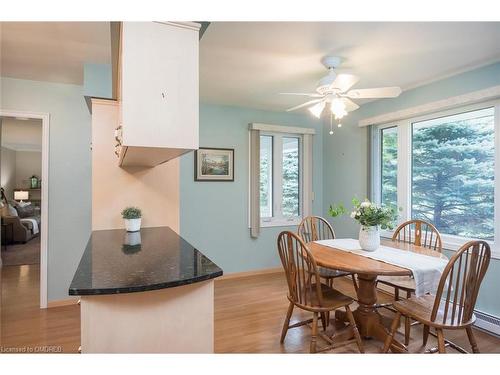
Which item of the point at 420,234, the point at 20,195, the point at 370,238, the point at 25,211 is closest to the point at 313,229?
the point at 370,238

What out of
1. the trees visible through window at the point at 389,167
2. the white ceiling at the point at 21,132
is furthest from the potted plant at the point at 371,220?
the white ceiling at the point at 21,132

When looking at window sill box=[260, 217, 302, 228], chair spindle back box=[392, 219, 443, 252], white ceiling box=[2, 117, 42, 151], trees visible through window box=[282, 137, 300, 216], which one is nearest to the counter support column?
chair spindle back box=[392, 219, 443, 252]

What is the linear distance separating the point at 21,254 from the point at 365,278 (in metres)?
5.87

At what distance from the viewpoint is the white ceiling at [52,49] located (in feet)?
6.68

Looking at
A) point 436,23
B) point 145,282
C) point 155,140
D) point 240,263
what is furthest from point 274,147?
point 145,282

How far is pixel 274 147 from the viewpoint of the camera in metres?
4.42

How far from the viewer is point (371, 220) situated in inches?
91.9

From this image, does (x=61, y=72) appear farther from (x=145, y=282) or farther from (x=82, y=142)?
(x=145, y=282)

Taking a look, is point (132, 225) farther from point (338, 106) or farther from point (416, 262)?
point (416, 262)

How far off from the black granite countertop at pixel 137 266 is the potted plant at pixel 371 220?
4.43 feet

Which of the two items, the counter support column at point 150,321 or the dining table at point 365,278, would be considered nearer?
the counter support column at point 150,321

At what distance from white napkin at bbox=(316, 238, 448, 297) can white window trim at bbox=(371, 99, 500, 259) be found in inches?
35.5

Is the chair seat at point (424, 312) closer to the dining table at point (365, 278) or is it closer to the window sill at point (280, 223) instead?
the dining table at point (365, 278)
